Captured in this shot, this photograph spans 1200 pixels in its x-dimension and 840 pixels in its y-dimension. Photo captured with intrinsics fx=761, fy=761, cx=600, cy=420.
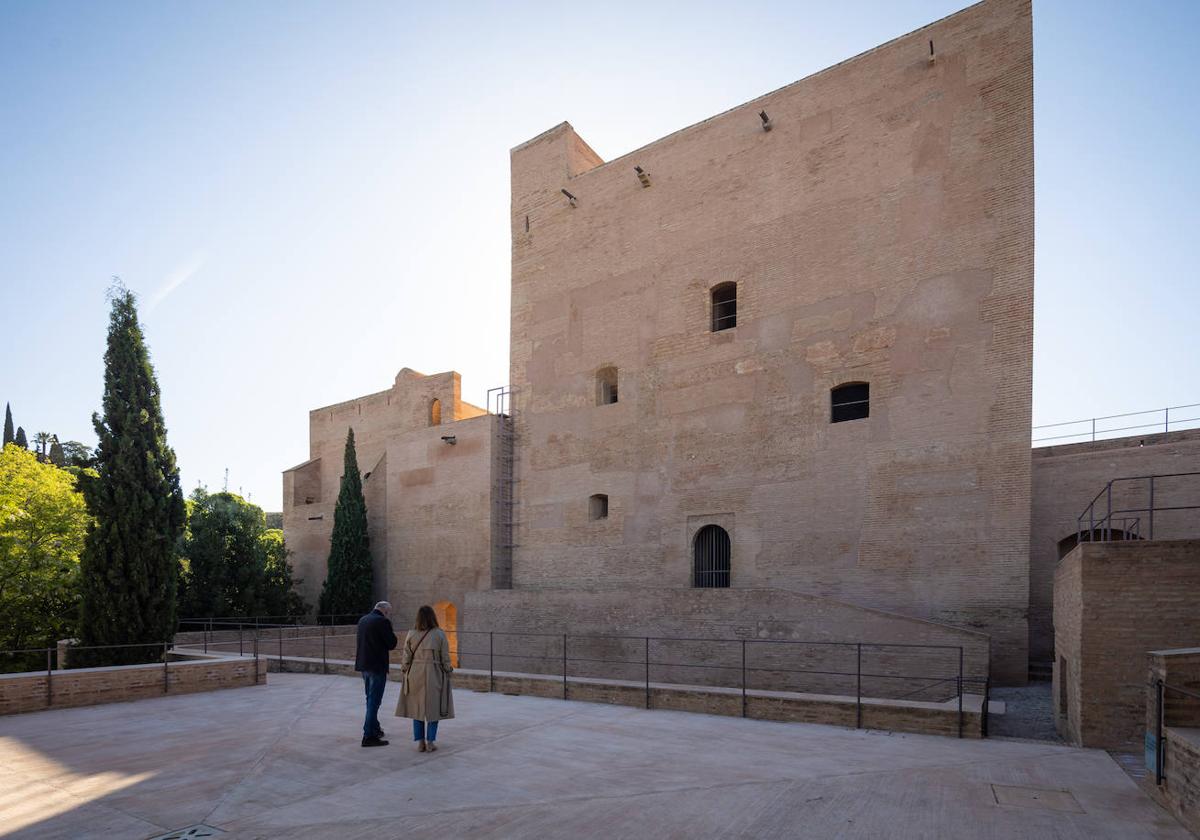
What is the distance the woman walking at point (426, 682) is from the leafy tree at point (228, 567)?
19333 mm

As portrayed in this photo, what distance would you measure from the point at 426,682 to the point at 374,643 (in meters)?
0.76

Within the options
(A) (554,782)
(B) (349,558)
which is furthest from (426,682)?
(B) (349,558)

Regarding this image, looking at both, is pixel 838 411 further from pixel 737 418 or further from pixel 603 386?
pixel 603 386

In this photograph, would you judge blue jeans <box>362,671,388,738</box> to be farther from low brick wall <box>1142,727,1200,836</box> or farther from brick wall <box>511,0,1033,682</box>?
brick wall <box>511,0,1033,682</box>

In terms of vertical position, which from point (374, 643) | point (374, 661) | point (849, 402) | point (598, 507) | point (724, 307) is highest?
point (724, 307)

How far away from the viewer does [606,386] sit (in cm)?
2138

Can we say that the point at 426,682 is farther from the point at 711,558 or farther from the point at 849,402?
the point at 849,402


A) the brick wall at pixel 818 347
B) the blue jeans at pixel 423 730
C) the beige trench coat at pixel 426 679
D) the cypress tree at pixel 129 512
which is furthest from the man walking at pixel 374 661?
the brick wall at pixel 818 347

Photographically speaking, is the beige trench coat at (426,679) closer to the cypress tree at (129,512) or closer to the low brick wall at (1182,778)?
the low brick wall at (1182,778)

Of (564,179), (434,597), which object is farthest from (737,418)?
(434,597)

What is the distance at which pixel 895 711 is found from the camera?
27.4ft

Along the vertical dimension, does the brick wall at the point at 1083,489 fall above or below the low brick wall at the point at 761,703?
above

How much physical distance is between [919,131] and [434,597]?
17.9m

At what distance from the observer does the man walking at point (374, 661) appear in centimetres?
734
